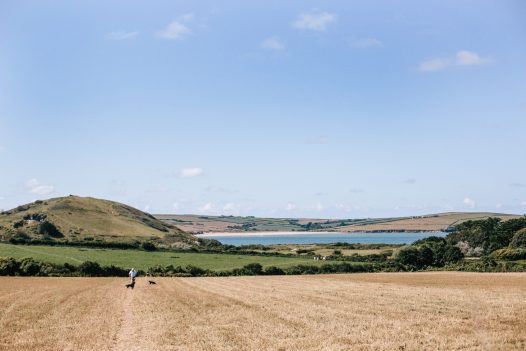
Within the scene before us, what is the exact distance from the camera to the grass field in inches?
912

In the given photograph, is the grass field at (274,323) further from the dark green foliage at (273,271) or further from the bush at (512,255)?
the bush at (512,255)

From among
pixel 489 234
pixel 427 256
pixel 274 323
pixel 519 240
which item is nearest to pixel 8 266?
pixel 274 323

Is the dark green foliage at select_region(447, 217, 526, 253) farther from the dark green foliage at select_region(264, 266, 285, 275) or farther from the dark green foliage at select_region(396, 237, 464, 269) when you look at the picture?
the dark green foliage at select_region(264, 266, 285, 275)

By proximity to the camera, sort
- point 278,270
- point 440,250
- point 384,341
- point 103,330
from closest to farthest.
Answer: point 384,341 → point 103,330 → point 278,270 → point 440,250

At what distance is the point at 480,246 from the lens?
141750 millimetres

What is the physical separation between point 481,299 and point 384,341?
1983cm

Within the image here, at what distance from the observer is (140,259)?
12344cm

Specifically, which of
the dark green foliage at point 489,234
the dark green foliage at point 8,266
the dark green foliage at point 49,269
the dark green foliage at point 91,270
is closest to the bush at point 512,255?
the dark green foliage at point 489,234

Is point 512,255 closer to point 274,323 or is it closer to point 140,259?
point 140,259

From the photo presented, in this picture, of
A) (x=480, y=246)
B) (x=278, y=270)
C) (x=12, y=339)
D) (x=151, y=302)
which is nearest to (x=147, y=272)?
(x=278, y=270)

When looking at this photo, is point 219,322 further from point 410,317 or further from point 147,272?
point 147,272

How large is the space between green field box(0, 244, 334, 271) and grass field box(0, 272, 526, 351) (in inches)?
2772

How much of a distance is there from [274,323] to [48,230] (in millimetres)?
171895

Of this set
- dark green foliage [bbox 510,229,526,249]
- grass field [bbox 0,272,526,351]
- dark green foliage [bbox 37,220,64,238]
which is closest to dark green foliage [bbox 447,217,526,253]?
dark green foliage [bbox 510,229,526,249]
